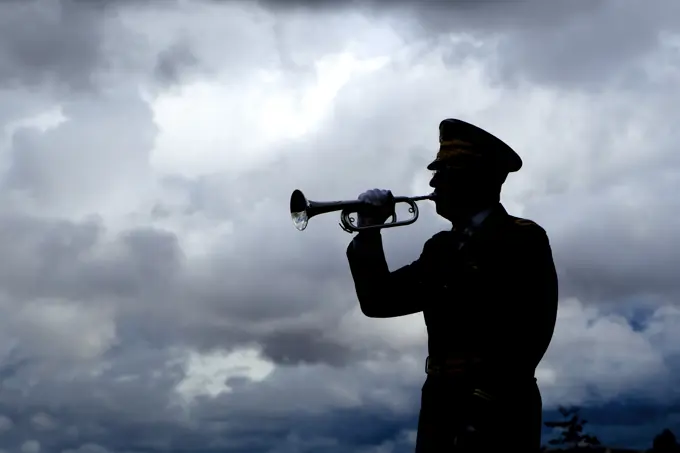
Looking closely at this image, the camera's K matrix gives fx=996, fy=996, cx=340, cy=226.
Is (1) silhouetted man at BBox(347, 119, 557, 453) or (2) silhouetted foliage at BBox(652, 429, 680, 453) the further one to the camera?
(2) silhouetted foliage at BBox(652, 429, 680, 453)

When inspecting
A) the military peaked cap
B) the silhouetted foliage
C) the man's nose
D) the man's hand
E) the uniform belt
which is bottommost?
the silhouetted foliage

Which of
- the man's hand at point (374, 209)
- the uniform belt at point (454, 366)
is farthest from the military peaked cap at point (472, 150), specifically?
the uniform belt at point (454, 366)

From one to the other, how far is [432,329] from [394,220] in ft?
3.33

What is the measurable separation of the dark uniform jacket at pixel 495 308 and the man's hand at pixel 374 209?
59 cm

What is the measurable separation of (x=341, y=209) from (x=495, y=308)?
159 cm

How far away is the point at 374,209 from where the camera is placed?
320 inches

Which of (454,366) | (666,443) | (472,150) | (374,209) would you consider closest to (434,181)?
(472,150)

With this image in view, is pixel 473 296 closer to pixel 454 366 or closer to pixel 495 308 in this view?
pixel 495 308

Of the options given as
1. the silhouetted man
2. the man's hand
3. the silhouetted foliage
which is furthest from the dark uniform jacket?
the silhouetted foliage

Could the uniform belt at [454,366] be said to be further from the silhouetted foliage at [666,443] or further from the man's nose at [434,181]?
the silhouetted foliage at [666,443]

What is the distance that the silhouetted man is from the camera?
732 centimetres

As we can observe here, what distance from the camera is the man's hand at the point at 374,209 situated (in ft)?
26.6

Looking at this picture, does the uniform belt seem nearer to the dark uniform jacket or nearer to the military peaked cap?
the dark uniform jacket

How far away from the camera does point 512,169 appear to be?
7.98 metres
